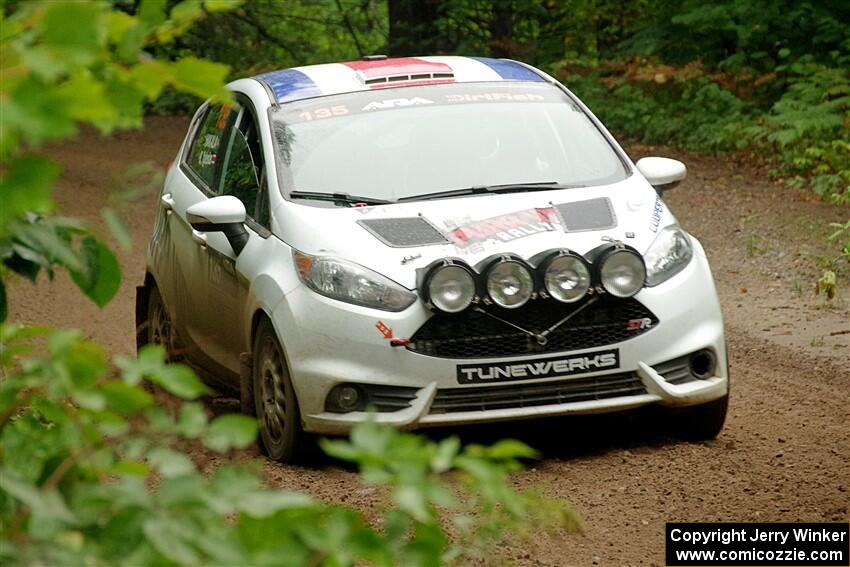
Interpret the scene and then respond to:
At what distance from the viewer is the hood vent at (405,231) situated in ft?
21.6

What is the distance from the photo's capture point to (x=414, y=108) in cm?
774

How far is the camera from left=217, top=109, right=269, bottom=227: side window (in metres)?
7.43

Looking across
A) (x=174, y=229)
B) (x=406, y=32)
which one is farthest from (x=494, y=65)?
(x=406, y=32)

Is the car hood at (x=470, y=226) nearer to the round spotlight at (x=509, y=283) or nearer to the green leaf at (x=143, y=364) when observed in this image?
the round spotlight at (x=509, y=283)

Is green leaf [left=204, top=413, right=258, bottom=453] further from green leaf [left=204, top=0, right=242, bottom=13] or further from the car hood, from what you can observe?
the car hood

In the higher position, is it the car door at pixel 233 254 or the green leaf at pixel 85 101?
the green leaf at pixel 85 101

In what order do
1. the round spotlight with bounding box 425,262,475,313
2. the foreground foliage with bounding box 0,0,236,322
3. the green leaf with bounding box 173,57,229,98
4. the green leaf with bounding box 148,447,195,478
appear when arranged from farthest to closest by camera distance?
the round spotlight with bounding box 425,262,475,313, the green leaf with bounding box 173,57,229,98, the green leaf with bounding box 148,447,195,478, the foreground foliage with bounding box 0,0,236,322

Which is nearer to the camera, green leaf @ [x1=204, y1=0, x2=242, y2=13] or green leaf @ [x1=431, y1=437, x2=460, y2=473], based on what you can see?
green leaf @ [x1=431, y1=437, x2=460, y2=473]

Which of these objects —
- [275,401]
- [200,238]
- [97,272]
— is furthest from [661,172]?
[97,272]

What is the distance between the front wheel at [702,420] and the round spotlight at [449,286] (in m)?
1.31

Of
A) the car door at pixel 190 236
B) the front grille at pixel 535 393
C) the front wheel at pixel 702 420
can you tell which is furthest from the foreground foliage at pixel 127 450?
the car door at pixel 190 236

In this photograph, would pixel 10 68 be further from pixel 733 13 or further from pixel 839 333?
pixel 733 13

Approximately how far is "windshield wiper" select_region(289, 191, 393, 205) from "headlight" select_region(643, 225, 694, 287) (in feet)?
4.34

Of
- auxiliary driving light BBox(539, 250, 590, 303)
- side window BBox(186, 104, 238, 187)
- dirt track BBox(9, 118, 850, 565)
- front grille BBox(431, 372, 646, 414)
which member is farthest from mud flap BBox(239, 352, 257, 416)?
auxiliary driving light BBox(539, 250, 590, 303)
